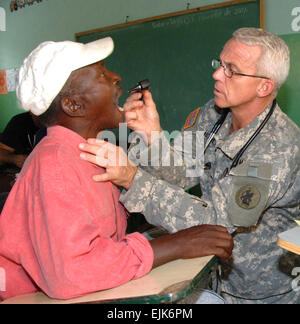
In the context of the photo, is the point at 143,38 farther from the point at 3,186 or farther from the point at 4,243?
the point at 4,243

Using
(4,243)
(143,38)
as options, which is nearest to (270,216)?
(4,243)

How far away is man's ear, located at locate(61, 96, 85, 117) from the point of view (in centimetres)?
113

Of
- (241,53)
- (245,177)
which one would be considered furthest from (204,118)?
(245,177)

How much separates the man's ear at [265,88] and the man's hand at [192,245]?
2.62 feet

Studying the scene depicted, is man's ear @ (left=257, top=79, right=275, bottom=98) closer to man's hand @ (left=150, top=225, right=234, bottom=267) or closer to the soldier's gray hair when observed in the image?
the soldier's gray hair

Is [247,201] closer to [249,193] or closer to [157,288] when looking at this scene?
[249,193]

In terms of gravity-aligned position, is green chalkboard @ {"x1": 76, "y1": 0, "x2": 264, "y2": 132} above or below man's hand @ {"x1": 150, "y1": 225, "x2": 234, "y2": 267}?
above

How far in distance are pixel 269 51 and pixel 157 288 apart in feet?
3.86

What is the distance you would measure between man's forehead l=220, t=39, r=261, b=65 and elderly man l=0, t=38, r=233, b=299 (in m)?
Result: 0.67

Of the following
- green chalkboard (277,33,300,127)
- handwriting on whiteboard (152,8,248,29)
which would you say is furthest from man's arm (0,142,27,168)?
green chalkboard (277,33,300,127)

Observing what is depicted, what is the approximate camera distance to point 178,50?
132 inches

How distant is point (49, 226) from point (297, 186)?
1098 millimetres

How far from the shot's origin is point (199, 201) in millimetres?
1343

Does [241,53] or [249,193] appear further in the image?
[241,53]
